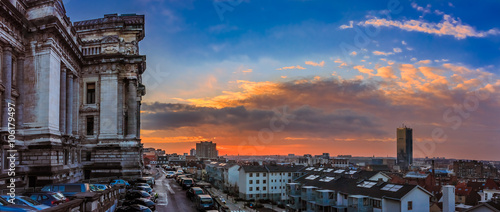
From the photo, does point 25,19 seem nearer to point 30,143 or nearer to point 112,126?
point 30,143

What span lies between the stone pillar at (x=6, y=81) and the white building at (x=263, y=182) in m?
75.5

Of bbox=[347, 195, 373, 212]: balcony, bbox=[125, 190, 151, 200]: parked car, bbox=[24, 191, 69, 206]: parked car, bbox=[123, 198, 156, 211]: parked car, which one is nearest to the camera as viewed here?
bbox=[24, 191, 69, 206]: parked car

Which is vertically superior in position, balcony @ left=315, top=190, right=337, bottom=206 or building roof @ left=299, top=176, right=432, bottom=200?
building roof @ left=299, top=176, right=432, bottom=200

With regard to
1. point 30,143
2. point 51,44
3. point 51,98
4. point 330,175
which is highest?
point 51,44

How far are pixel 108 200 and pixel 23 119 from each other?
18933mm

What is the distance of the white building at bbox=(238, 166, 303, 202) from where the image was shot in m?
107

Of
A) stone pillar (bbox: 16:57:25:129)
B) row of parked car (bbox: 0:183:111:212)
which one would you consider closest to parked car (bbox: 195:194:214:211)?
row of parked car (bbox: 0:183:111:212)

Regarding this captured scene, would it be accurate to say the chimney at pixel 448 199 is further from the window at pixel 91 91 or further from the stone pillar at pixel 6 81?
the stone pillar at pixel 6 81

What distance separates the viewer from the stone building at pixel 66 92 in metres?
39.2

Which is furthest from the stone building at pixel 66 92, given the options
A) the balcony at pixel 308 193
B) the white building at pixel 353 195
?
the white building at pixel 353 195

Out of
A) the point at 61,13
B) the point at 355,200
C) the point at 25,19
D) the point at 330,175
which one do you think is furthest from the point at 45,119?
the point at 330,175

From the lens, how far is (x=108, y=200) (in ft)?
94.8

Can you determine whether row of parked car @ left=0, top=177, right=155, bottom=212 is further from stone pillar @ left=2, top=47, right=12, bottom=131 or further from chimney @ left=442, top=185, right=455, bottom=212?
chimney @ left=442, top=185, right=455, bottom=212

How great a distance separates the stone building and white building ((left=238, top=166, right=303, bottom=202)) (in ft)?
165
